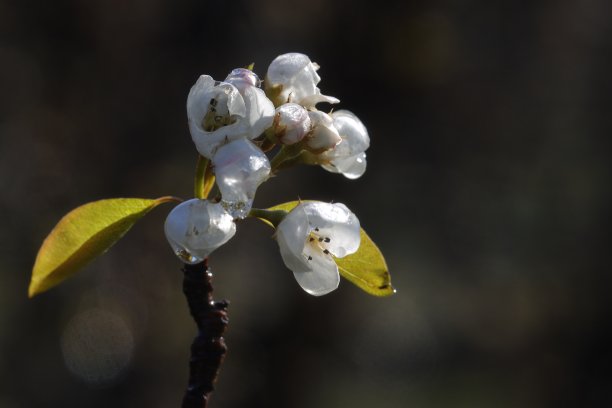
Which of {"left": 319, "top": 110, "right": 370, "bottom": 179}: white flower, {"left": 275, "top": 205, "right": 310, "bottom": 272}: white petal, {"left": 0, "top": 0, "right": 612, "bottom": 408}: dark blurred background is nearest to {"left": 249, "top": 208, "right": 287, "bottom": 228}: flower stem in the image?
{"left": 275, "top": 205, "right": 310, "bottom": 272}: white petal

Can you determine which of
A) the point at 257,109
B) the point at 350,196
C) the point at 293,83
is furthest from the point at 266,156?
the point at 350,196

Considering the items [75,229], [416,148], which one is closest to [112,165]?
[416,148]

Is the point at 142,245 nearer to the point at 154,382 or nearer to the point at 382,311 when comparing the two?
the point at 154,382

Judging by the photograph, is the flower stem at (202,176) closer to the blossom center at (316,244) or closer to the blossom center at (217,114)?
the blossom center at (217,114)

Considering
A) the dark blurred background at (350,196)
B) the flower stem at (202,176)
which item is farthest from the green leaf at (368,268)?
the dark blurred background at (350,196)

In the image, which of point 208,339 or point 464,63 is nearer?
point 208,339

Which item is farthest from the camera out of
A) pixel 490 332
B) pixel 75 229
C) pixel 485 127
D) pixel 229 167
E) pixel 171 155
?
pixel 490 332
